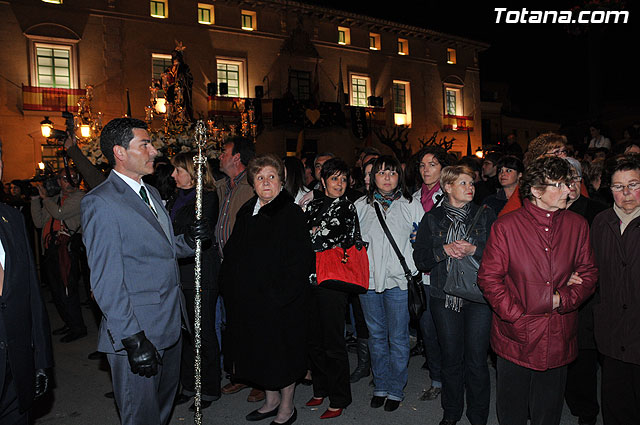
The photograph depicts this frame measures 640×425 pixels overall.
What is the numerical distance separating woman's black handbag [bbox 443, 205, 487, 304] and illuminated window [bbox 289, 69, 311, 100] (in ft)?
74.6

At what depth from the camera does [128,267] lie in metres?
2.82

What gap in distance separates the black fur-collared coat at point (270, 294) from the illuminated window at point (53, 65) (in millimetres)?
19890

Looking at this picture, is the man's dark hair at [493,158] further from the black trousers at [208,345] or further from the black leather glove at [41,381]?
the black leather glove at [41,381]

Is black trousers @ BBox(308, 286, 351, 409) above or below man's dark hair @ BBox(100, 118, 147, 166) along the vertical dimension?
below

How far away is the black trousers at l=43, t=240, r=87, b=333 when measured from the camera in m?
6.92

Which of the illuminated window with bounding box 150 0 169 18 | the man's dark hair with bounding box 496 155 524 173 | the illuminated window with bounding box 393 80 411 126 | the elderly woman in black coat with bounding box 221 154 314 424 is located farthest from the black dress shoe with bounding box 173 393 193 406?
the illuminated window with bounding box 393 80 411 126

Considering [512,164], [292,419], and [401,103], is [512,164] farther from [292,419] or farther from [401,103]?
[401,103]

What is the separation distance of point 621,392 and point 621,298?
2.13ft

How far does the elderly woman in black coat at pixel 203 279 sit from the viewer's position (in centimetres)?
452

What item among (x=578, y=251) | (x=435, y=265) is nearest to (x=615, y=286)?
(x=578, y=251)

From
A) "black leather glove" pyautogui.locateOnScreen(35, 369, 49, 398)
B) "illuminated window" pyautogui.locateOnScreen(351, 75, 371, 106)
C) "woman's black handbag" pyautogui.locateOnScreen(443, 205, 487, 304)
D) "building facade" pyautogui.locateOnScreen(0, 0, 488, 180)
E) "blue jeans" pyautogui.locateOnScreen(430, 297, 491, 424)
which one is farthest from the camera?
"illuminated window" pyautogui.locateOnScreen(351, 75, 371, 106)

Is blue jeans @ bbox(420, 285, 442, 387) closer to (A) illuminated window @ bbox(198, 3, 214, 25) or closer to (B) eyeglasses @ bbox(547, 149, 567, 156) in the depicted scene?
(B) eyeglasses @ bbox(547, 149, 567, 156)

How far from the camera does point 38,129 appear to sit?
64.2 ft

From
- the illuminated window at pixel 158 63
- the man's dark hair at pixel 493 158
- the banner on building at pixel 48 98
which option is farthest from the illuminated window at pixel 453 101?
the man's dark hair at pixel 493 158
